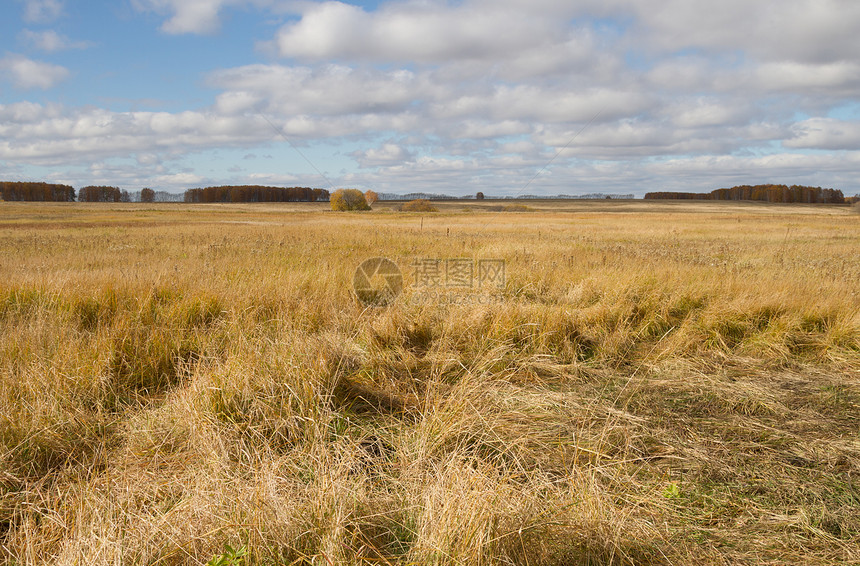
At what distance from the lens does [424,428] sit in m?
3.07

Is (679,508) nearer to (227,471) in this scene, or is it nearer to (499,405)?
(499,405)

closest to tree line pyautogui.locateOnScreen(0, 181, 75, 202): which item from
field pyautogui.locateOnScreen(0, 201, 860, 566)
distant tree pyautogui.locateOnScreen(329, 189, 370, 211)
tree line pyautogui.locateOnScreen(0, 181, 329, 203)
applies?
tree line pyautogui.locateOnScreen(0, 181, 329, 203)

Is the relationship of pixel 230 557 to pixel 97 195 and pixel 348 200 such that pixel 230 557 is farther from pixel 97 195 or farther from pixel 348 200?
pixel 97 195

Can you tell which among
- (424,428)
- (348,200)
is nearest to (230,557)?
(424,428)

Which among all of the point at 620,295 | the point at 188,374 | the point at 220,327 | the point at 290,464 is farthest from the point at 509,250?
the point at 290,464

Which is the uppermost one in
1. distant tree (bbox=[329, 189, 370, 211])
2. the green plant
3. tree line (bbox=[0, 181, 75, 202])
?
tree line (bbox=[0, 181, 75, 202])

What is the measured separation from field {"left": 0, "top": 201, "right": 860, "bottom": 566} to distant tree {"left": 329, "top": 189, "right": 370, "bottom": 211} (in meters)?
73.0

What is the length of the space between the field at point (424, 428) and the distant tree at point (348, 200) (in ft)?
240

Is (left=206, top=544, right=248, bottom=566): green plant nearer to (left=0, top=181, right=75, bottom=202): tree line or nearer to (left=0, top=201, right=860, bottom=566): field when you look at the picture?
(left=0, top=201, right=860, bottom=566): field

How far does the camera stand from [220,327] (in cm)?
509

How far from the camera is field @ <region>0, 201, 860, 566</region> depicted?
2107 millimetres

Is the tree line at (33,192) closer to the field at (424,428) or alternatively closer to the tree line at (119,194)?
the tree line at (119,194)

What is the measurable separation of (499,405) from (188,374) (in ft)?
9.42

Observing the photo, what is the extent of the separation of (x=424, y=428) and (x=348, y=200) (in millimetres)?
77806
